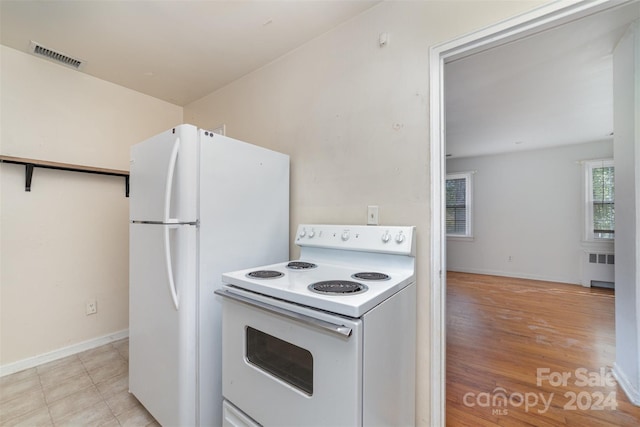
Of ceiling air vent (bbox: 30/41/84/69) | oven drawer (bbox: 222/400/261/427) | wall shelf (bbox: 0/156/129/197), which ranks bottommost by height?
oven drawer (bbox: 222/400/261/427)

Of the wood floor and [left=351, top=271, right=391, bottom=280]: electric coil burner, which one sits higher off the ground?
[left=351, top=271, right=391, bottom=280]: electric coil burner

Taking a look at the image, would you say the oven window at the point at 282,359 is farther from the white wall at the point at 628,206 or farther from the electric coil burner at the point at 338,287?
the white wall at the point at 628,206

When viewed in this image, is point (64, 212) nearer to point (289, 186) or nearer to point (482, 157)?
point (289, 186)

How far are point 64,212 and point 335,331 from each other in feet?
9.07

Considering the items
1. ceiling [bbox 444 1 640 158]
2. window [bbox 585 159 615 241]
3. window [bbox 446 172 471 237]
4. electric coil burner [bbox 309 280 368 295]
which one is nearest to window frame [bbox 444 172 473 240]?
window [bbox 446 172 471 237]

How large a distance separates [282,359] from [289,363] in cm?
4

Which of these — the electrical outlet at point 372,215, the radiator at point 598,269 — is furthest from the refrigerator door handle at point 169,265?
the radiator at point 598,269

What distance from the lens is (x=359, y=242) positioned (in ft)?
4.97

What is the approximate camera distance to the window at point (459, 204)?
5.97 m

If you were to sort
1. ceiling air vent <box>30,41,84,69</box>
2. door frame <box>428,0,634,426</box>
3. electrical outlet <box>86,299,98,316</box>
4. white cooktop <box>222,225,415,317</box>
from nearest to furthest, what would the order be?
white cooktop <box>222,225,415,317</box>, door frame <box>428,0,634,426</box>, ceiling air vent <box>30,41,84,69</box>, electrical outlet <box>86,299,98,316</box>

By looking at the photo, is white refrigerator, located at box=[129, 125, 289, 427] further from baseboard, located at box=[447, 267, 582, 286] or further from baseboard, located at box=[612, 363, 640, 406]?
baseboard, located at box=[447, 267, 582, 286]

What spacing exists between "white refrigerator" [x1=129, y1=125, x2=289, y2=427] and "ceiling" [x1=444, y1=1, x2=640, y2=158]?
1467 millimetres

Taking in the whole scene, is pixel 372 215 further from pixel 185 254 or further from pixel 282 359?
pixel 185 254

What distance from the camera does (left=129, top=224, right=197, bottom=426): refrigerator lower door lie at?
1.35 metres
